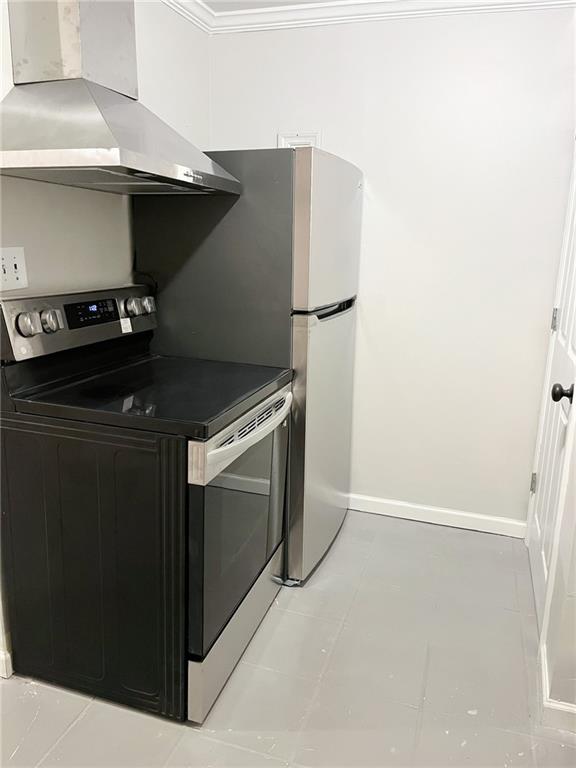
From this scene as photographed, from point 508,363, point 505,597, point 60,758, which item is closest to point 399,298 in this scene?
Result: point 508,363

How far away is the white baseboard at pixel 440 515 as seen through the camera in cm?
283

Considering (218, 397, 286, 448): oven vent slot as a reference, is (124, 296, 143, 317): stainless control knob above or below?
above

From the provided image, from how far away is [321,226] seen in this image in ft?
6.93

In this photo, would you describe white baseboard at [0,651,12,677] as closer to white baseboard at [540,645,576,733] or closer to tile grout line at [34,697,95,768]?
tile grout line at [34,697,95,768]

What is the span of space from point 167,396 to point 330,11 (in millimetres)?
1917

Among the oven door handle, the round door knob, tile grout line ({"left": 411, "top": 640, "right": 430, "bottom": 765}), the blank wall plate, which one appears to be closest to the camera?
the oven door handle

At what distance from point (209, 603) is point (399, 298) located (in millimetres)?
1666

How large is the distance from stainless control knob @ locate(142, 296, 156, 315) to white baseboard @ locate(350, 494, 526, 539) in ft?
4.74

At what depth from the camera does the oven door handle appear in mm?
1545

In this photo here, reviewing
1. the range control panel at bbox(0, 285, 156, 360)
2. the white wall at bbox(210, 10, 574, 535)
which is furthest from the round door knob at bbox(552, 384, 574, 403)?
the range control panel at bbox(0, 285, 156, 360)

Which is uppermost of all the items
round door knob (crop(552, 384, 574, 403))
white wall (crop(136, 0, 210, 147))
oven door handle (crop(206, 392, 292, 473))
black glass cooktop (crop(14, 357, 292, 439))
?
white wall (crop(136, 0, 210, 147))

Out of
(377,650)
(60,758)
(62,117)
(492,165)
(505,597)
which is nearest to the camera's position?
(62,117)

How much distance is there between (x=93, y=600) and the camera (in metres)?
1.71

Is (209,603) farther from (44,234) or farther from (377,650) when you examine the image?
(44,234)
